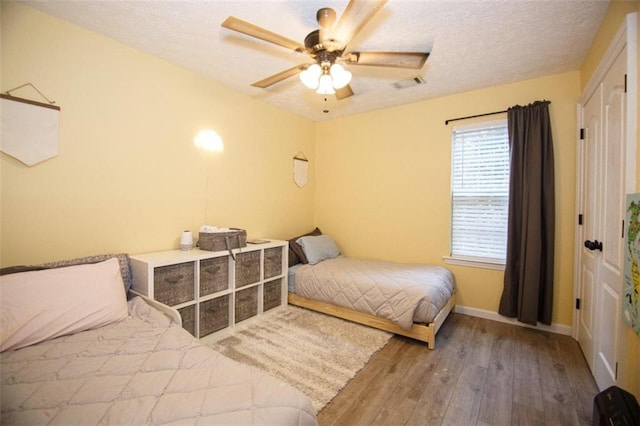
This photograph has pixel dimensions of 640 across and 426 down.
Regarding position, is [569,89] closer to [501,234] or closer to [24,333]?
[501,234]

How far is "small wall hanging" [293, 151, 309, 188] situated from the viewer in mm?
4129

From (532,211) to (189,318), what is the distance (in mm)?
3399

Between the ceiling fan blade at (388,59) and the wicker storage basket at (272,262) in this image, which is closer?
the ceiling fan blade at (388,59)

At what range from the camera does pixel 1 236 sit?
1.83 metres

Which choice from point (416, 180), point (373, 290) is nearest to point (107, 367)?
point (373, 290)

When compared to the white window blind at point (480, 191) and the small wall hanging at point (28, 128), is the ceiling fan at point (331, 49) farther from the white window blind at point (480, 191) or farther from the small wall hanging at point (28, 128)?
the white window blind at point (480, 191)

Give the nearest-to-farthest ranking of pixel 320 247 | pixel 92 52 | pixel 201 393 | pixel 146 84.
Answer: pixel 201 393 < pixel 92 52 < pixel 146 84 < pixel 320 247

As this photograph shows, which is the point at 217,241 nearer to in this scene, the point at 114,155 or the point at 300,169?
the point at 114,155

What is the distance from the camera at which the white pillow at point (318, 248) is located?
358 cm

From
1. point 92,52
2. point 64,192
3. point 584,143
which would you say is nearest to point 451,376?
point 584,143

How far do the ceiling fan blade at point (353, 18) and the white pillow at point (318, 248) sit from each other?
2382mm

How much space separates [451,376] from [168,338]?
1.99 meters

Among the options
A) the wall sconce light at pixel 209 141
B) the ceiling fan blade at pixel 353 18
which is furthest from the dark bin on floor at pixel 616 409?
the wall sconce light at pixel 209 141

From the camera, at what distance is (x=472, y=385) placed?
6.62ft
